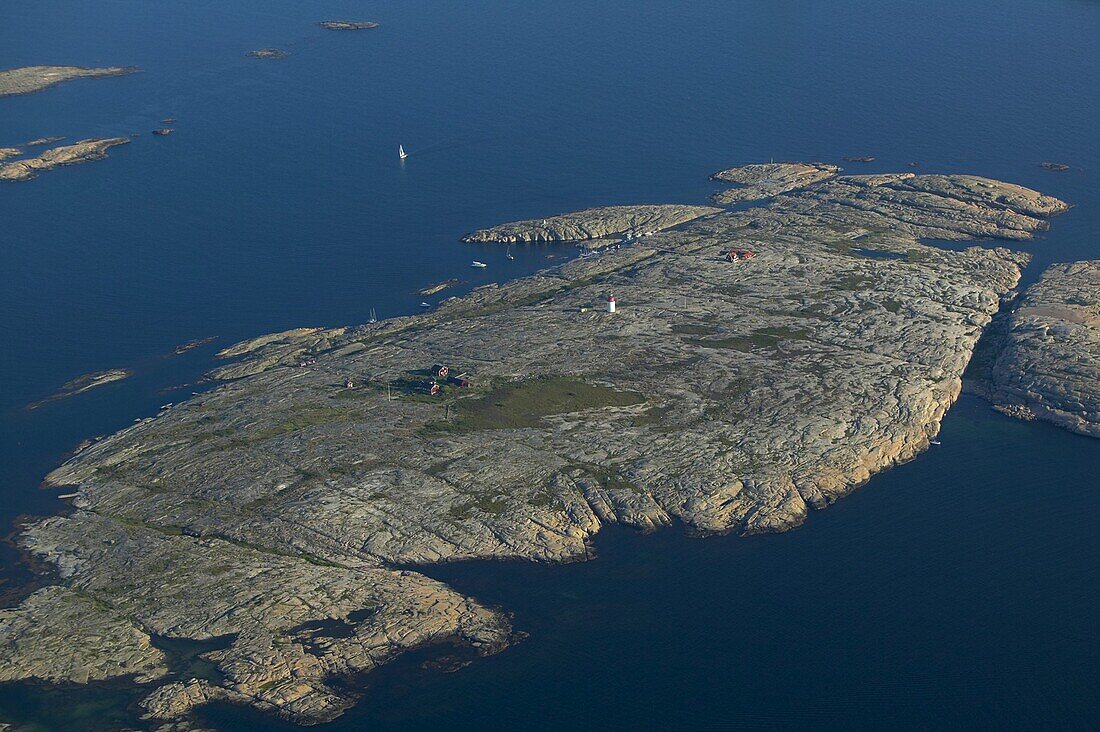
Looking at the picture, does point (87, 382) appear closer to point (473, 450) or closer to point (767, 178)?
point (473, 450)

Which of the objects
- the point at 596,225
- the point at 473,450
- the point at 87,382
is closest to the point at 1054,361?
the point at 473,450

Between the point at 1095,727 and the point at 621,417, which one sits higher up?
the point at 621,417

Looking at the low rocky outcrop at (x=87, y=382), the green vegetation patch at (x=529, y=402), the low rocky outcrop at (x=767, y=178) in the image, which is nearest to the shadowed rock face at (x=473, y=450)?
the green vegetation patch at (x=529, y=402)

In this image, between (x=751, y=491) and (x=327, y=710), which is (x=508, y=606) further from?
(x=751, y=491)

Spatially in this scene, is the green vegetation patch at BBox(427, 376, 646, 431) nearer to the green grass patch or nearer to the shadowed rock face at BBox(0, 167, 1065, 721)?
the shadowed rock face at BBox(0, 167, 1065, 721)

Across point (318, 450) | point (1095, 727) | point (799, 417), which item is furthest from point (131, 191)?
point (1095, 727)

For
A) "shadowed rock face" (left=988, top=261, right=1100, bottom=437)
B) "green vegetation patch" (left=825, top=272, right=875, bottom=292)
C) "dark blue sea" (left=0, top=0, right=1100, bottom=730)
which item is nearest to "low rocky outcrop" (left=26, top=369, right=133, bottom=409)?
"dark blue sea" (left=0, top=0, right=1100, bottom=730)

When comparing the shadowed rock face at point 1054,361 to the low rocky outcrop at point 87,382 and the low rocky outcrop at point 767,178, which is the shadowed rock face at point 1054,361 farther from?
the low rocky outcrop at point 87,382
